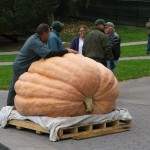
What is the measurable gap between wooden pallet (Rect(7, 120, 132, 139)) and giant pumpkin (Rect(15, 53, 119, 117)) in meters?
0.20

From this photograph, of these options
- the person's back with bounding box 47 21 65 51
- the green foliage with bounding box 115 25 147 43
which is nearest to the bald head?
the person's back with bounding box 47 21 65 51

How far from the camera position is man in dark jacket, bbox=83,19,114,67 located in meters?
A: 10.9

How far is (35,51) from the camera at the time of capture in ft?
28.5

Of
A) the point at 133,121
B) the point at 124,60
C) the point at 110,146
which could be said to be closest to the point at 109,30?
the point at 133,121

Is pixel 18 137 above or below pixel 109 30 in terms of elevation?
below

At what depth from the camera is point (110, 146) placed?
7461 mm

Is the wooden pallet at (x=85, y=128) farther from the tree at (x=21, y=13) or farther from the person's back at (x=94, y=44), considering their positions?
the tree at (x=21, y=13)

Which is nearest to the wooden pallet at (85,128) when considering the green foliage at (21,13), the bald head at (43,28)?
the bald head at (43,28)

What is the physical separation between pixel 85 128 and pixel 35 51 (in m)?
1.61

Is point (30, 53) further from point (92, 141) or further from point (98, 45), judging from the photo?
point (98, 45)

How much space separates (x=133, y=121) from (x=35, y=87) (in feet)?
6.80

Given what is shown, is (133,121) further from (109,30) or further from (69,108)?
(109,30)

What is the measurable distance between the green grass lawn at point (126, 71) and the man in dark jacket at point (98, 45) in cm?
358

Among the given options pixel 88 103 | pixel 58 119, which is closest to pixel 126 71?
pixel 88 103
